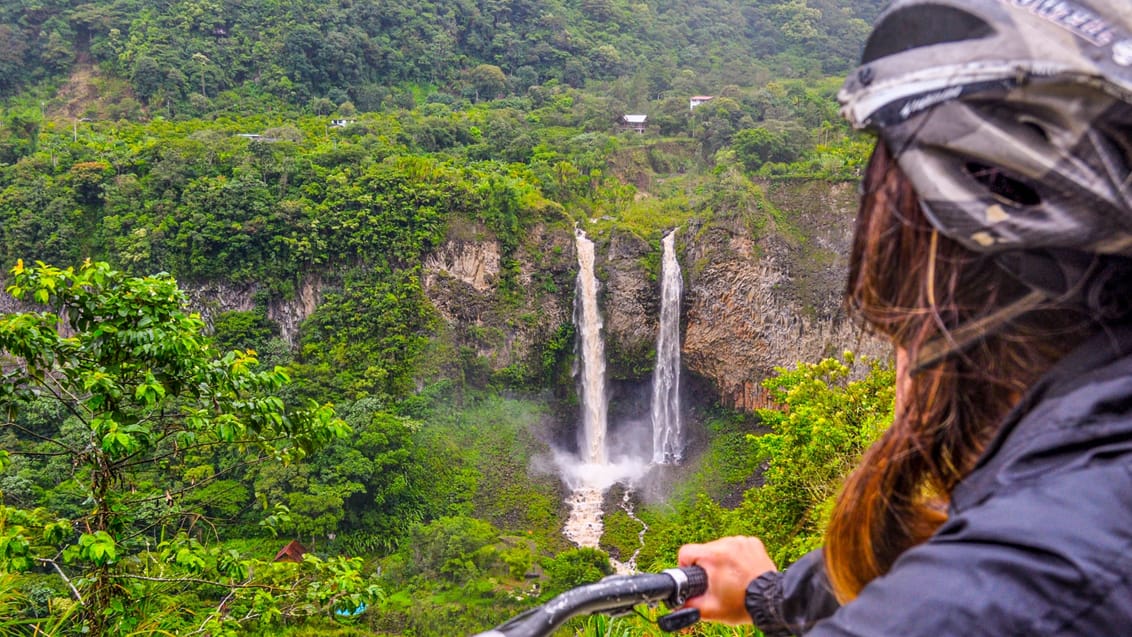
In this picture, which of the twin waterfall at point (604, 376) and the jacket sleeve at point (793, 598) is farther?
the twin waterfall at point (604, 376)

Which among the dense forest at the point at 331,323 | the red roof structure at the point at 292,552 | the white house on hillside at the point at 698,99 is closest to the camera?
the dense forest at the point at 331,323

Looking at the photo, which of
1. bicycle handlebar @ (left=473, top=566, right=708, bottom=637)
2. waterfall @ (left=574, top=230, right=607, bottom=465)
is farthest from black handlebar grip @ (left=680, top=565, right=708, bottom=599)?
waterfall @ (left=574, top=230, right=607, bottom=465)

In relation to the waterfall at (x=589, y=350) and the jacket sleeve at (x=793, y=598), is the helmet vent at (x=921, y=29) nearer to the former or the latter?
the jacket sleeve at (x=793, y=598)

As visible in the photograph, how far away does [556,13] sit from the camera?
38.7 meters

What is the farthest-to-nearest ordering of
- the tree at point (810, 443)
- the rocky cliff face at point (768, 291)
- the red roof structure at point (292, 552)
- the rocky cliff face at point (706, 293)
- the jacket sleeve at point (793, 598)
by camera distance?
the rocky cliff face at point (706, 293)
the rocky cliff face at point (768, 291)
the red roof structure at point (292, 552)
the tree at point (810, 443)
the jacket sleeve at point (793, 598)

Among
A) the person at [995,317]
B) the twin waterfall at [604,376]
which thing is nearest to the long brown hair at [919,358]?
the person at [995,317]

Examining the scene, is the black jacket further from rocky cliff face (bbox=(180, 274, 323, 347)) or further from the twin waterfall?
rocky cliff face (bbox=(180, 274, 323, 347))

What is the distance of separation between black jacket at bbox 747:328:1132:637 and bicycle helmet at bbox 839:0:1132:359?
0.11m

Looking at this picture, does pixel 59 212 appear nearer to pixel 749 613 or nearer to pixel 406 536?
pixel 406 536

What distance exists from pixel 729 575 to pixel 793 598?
0.11 meters

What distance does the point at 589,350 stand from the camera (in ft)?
65.4

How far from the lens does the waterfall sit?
64.6 feet

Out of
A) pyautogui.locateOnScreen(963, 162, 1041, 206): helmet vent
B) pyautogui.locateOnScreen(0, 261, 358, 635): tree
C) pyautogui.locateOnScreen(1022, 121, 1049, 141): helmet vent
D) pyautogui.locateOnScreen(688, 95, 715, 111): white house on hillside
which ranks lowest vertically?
pyautogui.locateOnScreen(688, 95, 715, 111): white house on hillside

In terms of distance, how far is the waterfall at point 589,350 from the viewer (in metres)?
19.7
